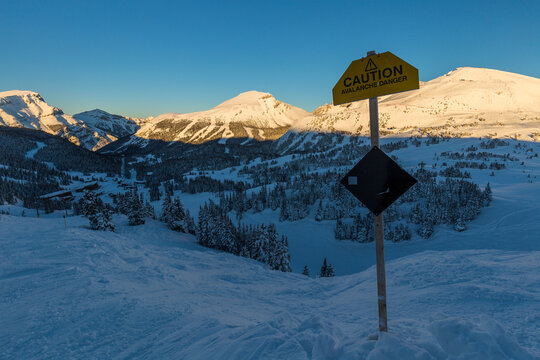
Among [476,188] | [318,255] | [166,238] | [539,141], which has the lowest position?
[318,255]

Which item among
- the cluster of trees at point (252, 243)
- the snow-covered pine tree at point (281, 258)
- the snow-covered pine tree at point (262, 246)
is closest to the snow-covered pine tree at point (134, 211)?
the cluster of trees at point (252, 243)

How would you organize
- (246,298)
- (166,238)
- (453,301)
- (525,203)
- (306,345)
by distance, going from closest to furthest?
(306,345)
(453,301)
(246,298)
(166,238)
(525,203)

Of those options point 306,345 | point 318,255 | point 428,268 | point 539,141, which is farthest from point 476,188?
point 539,141

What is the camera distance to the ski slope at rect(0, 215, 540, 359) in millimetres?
4035

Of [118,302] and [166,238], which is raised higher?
[118,302]

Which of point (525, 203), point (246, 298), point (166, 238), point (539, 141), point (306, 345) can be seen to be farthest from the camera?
point (539, 141)

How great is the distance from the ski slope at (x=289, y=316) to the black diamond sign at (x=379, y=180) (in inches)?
84.1

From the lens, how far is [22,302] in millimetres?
8945

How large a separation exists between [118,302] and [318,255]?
232 ft

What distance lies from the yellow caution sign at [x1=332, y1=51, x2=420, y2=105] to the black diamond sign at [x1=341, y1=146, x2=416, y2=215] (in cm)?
107

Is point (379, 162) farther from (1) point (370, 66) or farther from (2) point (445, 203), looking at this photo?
(2) point (445, 203)

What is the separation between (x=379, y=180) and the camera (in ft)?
13.3

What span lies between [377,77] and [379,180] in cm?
179

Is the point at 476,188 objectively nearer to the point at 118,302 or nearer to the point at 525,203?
the point at 525,203
